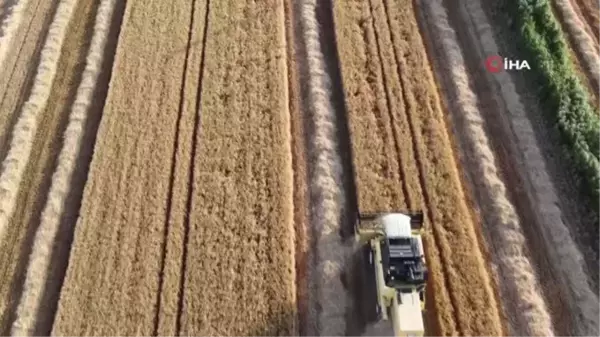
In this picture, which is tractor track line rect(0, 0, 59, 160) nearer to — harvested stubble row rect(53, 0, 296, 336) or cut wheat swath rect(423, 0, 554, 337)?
harvested stubble row rect(53, 0, 296, 336)

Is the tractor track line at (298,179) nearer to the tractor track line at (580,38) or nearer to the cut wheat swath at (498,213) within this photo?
the cut wheat swath at (498,213)

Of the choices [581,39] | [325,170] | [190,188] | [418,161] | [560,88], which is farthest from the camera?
[581,39]

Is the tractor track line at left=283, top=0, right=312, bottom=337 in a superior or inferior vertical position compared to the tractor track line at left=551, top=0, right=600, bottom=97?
inferior

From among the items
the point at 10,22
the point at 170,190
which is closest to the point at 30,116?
the point at 10,22

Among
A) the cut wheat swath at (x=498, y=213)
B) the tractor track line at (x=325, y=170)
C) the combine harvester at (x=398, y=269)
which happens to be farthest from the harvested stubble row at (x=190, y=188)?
the cut wheat swath at (x=498, y=213)

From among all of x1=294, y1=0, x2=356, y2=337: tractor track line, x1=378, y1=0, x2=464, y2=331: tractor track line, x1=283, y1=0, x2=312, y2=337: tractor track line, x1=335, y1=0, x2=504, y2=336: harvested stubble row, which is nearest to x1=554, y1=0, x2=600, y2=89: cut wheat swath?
x1=335, y1=0, x2=504, y2=336: harvested stubble row

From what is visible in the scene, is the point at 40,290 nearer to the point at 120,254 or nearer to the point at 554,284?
the point at 120,254

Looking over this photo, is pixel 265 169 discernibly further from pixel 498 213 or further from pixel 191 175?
pixel 498 213
